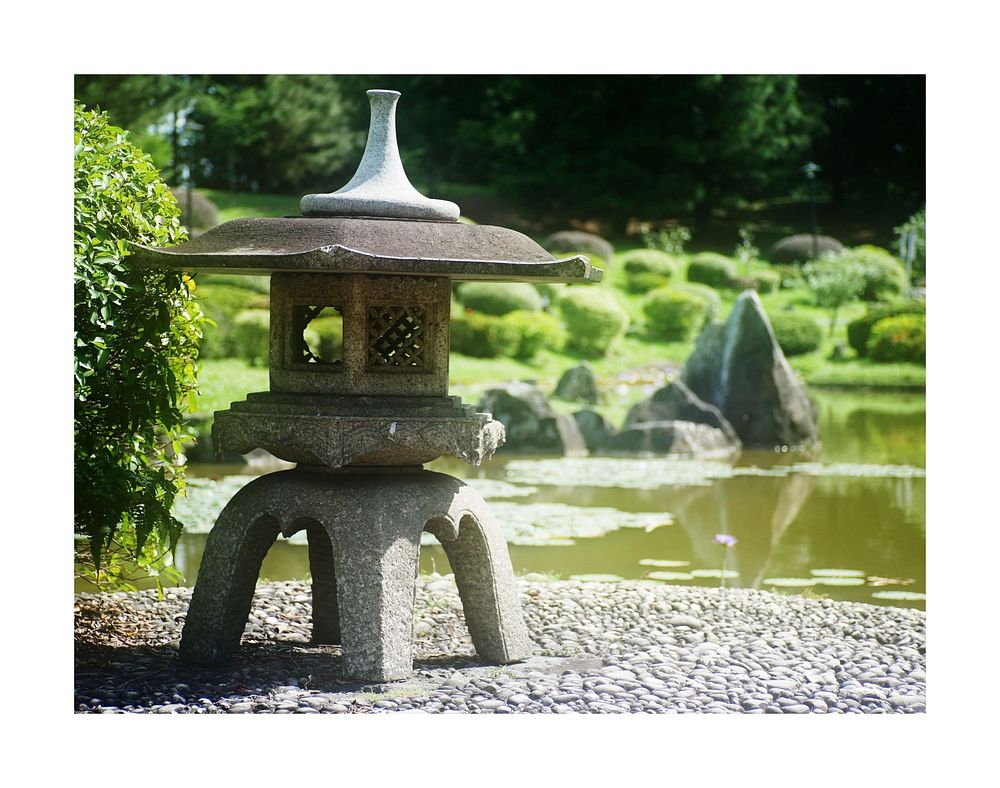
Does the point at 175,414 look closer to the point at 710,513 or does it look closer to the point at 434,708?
the point at 434,708

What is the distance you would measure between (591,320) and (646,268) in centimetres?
404

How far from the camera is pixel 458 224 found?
479 centimetres

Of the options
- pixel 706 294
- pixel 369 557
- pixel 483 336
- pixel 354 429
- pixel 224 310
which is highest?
pixel 706 294

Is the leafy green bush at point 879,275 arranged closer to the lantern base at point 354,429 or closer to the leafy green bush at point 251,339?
the leafy green bush at point 251,339

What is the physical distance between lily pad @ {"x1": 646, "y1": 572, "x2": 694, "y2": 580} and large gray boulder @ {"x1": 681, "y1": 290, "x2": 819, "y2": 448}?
6.73m

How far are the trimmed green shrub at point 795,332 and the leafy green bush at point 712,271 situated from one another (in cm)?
281

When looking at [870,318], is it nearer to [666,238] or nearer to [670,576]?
[666,238]

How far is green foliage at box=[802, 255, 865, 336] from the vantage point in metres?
22.0

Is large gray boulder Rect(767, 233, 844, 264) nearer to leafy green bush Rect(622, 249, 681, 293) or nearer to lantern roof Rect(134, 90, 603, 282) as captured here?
leafy green bush Rect(622, 249, 681, 293)

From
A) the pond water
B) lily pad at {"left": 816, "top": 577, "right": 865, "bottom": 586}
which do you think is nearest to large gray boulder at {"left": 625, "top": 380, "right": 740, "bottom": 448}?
→ the pond water

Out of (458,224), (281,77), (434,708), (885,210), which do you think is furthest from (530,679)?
(885,210)

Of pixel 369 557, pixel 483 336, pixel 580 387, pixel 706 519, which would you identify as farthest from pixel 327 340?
pixel 369 557

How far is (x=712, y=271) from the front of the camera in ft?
77.0

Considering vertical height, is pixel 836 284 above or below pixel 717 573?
above
